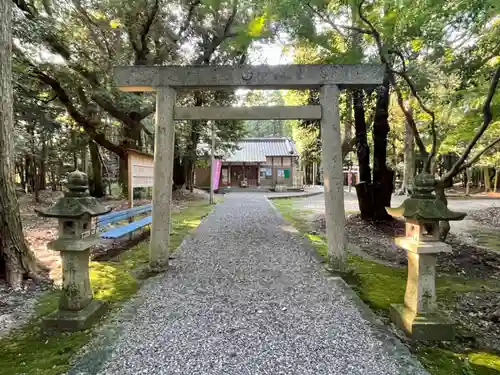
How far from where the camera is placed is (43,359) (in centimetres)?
298

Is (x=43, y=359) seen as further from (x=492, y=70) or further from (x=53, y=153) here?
(x=53, y=153)

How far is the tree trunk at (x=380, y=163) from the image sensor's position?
10.7 meters

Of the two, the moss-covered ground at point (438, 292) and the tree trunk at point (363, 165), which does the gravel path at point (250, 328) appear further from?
the tree trunk at point (363, 165)

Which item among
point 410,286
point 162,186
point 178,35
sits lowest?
point 410,286

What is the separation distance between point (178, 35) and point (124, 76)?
9411 millimetres

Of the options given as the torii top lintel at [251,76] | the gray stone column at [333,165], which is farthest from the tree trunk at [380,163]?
the gray stone column at [333,165]

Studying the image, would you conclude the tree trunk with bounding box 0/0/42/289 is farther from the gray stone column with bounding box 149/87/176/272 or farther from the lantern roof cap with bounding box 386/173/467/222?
the lantern roof cap with bounding box 386/173/467/222

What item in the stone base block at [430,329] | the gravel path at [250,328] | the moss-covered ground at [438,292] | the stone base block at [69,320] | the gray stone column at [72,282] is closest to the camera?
the gravel path at [250,328]

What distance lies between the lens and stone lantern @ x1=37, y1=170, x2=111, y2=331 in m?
3.52

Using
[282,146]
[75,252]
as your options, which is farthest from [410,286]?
[282,146]

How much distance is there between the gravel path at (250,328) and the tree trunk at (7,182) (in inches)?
73.0

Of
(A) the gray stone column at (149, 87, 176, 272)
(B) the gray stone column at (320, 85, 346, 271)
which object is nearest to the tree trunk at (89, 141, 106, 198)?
(A) the gray stone column at (149, 87, 176, 272)

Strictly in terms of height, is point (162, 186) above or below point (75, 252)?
above

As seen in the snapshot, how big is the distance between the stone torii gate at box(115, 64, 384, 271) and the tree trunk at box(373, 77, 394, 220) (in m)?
5.79
